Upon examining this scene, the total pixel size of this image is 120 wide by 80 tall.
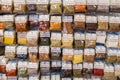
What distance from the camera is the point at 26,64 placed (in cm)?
361

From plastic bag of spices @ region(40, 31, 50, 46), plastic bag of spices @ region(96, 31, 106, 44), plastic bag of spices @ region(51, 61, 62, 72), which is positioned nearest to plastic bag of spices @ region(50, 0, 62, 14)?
plastic bag of spices @ region(40, 31, 50, 46)

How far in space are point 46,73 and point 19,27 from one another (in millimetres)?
847

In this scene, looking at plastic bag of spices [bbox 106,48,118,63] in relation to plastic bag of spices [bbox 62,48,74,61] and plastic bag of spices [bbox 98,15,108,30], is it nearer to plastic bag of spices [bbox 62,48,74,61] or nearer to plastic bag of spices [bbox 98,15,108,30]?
plastic bag of spices [bbox 98,15,108,30]

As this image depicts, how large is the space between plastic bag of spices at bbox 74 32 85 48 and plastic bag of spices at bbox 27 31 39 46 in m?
0.57

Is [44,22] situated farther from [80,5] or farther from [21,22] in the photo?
[80,5]

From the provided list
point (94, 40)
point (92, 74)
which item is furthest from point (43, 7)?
point (92, 74)

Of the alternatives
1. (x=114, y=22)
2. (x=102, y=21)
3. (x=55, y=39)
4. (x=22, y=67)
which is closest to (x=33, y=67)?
(x=22, y=67)

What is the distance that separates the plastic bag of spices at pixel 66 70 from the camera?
3.58 meters

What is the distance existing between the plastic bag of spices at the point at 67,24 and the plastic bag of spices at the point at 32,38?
0.42 m

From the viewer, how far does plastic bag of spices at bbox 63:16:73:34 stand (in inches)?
135

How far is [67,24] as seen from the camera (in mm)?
3443

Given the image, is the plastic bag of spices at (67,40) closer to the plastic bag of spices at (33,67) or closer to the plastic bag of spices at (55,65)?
the plastic bag of spices at (55,65)

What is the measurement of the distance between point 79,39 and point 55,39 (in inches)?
13.9

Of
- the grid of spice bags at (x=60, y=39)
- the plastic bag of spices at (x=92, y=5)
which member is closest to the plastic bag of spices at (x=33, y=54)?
the grid of spice bags at (x=60, y=39)
